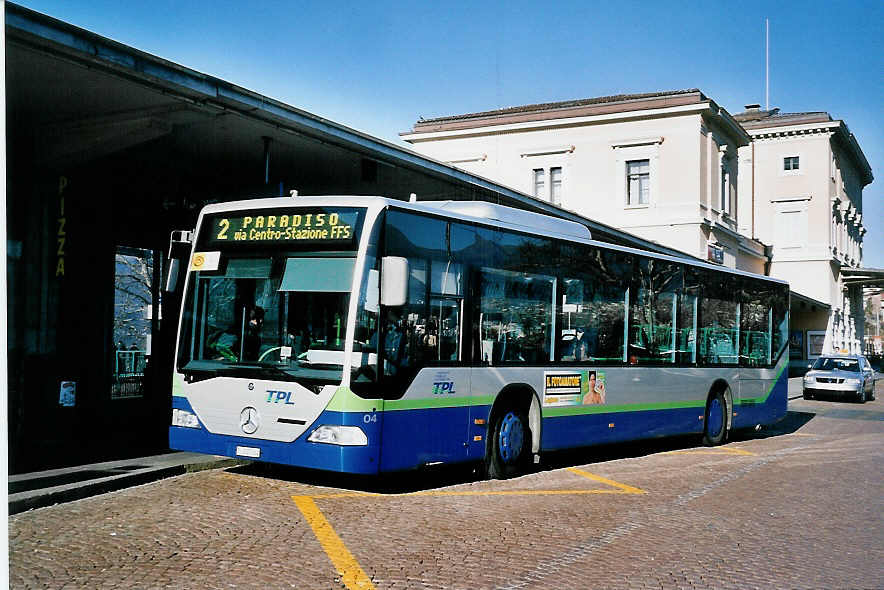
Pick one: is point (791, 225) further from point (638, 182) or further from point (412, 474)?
point (412, 474)

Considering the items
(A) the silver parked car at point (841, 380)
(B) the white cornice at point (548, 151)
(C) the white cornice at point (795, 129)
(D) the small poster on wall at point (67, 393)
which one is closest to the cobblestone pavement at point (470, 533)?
(D) the small poster on wall at point (67, 393)

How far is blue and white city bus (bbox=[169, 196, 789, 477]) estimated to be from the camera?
350 inches

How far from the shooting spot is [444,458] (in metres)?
9.80

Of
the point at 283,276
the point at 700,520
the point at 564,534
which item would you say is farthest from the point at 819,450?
the point at 283,276

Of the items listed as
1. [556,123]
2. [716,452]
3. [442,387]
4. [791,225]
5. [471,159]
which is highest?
[556,123]

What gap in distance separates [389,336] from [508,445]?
258 centimetres

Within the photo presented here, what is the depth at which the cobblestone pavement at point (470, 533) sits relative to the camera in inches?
252

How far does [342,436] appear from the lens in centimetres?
875

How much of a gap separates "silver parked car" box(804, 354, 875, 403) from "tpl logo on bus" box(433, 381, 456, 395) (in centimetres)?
2485

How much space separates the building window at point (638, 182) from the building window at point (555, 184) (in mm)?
3783

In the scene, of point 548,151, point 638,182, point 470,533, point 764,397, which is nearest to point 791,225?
point 638,182

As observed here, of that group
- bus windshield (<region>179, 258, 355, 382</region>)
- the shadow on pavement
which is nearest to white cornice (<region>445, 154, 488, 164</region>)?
the shadow on pavement

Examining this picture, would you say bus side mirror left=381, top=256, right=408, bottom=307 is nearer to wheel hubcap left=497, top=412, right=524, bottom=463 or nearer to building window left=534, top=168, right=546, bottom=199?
wheel hubcap left=497, top=412, right=524, bottom=463

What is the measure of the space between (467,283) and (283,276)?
2111 mm
